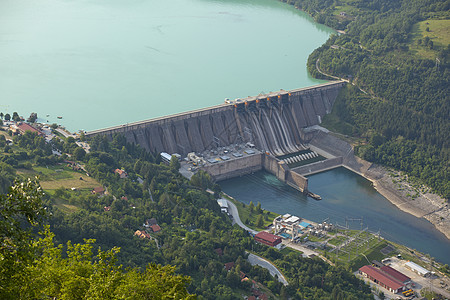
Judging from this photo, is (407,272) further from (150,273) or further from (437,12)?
(437,12)

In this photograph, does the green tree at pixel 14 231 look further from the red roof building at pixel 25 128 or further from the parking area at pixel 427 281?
the red roof building at pixel 25 128

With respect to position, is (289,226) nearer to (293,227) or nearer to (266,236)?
(293,227)

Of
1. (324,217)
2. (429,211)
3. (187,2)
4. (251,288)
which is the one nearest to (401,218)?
(429,211)

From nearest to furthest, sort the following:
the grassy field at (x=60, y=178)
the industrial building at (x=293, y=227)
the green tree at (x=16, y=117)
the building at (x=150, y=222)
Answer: the building at (x=150, y=222) < the grassy field at (x=60, y=178) < the industrial building at (x=293, y=227) < the green tree at (x=16, y=117)

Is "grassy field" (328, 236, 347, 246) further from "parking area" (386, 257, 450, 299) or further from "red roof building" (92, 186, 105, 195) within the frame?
"red roof building" (92, 186, 105, 195)

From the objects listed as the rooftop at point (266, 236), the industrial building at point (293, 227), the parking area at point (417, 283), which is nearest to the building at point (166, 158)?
the industrial building at point (293, 227)

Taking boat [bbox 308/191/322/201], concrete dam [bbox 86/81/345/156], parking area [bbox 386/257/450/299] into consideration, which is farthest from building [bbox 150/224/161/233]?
boat [bbox 308/191/322/201]
